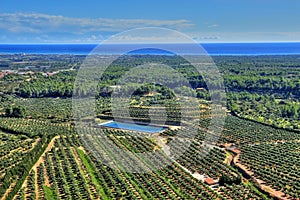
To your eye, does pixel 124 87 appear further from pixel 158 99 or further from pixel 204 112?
pixel 204 112

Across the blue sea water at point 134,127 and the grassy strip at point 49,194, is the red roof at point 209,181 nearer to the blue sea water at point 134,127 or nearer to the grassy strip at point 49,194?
the grassy strip at point 49,194

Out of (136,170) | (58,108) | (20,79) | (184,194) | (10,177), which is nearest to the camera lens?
(184,194)

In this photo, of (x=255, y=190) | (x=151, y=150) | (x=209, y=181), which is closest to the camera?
(x=255, y=190)

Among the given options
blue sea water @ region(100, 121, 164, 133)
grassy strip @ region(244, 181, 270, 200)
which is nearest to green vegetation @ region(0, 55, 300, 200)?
grassy strip @ region(244, 181, 270, 200)

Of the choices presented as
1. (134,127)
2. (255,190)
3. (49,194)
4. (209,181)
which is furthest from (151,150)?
(49,194)

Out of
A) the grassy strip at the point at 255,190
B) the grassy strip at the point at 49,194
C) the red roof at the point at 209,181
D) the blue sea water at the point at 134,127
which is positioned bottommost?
the grassy strip at the point at 255,190

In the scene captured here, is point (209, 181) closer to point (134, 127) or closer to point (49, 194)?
point (49, 194)

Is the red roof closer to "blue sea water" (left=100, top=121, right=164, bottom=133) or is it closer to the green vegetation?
the green vegetation

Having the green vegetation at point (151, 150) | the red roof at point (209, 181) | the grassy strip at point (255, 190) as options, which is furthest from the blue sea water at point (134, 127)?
the grassy strip at point (255, 190)

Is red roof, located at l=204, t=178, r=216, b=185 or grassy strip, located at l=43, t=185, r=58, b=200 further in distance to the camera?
red roof, located at l=204, t=178, r=216, b=185

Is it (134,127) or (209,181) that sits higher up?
(134,127)

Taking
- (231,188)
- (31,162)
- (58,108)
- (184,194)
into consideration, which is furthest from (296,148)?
(58,108)
